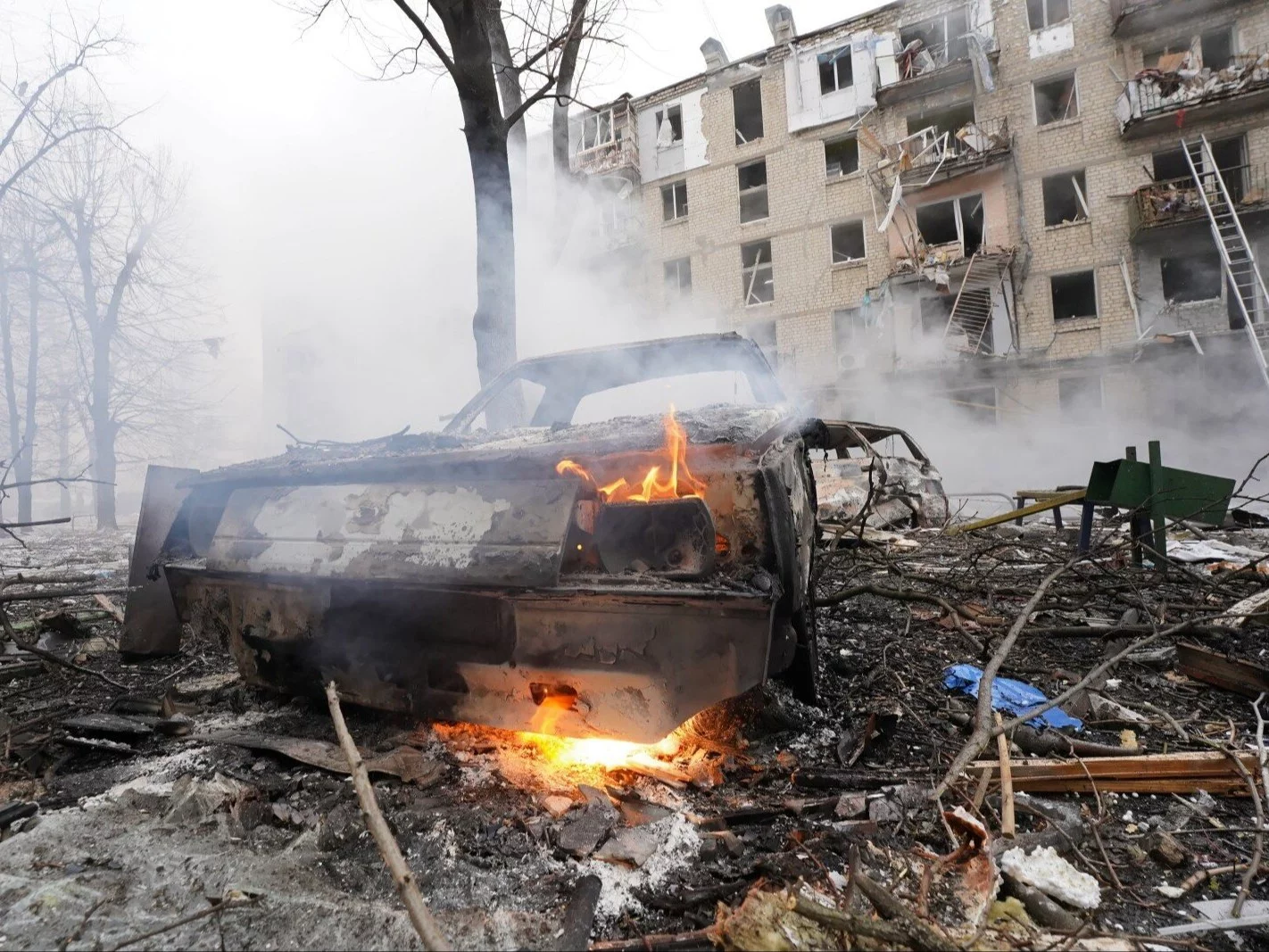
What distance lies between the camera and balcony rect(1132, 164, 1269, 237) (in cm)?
1450

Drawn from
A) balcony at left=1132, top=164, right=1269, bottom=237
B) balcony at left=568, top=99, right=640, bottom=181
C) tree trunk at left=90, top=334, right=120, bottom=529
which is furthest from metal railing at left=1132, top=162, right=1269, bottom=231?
tree trunk at left=90, top=334, right=120, bottom=529

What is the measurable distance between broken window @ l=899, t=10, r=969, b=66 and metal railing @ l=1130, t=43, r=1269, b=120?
464 centimetres

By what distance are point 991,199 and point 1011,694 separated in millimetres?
19255

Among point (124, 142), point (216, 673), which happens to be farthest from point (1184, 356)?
point (124, 142)

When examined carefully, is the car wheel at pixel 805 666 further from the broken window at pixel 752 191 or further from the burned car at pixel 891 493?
the broken window at pixel 752 191

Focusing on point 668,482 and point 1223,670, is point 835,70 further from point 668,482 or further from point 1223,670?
point 668,482

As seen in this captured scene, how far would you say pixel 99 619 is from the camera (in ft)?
13.7

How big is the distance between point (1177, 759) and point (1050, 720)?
0.42 metres

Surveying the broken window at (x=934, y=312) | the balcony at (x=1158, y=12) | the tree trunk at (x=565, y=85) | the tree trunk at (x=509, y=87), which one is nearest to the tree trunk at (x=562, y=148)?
the tree trunk at (x=565, y=85)

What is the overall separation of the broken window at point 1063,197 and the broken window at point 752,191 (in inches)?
312

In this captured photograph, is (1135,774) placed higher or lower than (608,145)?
lower

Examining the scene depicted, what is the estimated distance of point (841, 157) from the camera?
18.6 meters

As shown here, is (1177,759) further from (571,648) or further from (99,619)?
(99,619)

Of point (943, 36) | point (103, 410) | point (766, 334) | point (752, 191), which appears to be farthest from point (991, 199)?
point (103, 410)
